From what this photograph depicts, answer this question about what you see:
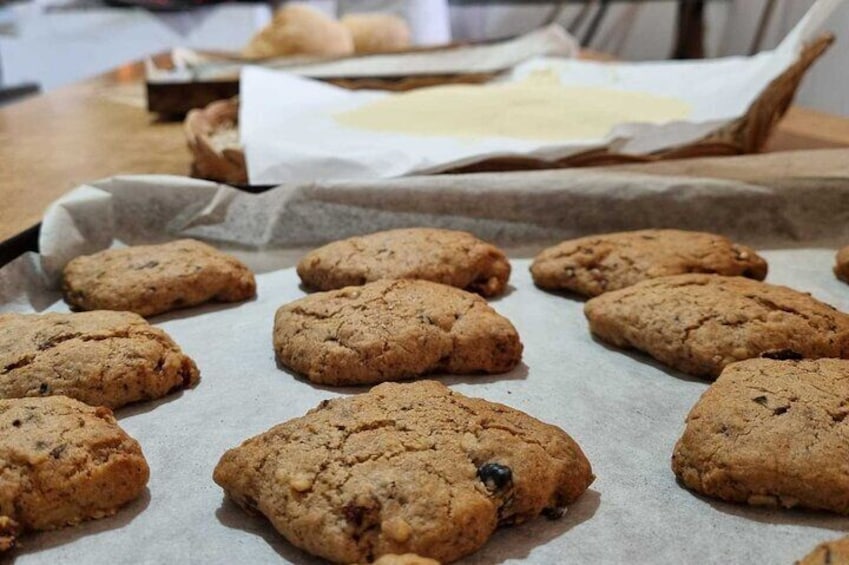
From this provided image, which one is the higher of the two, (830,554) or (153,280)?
(830,554)

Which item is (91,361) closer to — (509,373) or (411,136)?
(509,373)

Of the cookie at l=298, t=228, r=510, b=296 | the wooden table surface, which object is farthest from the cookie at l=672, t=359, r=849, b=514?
the wooden table surface

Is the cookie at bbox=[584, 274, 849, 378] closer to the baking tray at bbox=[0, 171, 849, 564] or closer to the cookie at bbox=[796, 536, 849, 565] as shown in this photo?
the baking tray at bbox=[0, 171, 849, 564]

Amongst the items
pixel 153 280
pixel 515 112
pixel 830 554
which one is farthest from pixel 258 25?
pixel 830 554

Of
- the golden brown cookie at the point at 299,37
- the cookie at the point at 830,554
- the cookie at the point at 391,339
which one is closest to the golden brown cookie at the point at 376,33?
the golden brown cookie at the point at 299,37

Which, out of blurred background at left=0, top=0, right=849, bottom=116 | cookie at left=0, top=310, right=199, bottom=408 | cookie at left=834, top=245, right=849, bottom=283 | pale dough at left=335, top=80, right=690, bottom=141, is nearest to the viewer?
cookie at left=0, top=310, right=199, bottom=408

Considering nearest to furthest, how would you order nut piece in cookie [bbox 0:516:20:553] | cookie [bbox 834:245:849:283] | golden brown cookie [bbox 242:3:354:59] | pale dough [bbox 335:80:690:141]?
nut piece in cookie [bbox 0:516:20:553]
cookie [bbox 834:245:849:283]
pale dough [bbox 335:80:690:141]
golden brown cookie [bbox 242:3:354:59]
